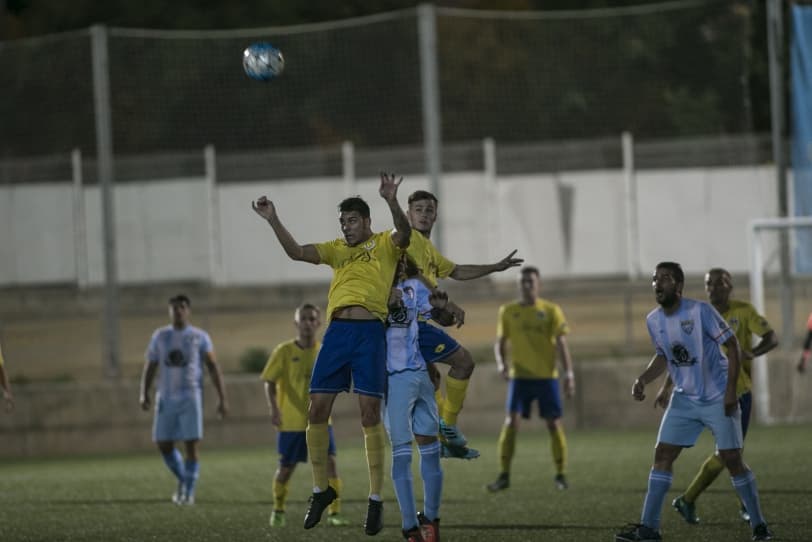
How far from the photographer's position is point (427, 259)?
10.9 meters

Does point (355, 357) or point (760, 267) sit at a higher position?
point (760, 267)

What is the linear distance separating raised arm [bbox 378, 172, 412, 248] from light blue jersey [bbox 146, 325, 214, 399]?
5832 mm

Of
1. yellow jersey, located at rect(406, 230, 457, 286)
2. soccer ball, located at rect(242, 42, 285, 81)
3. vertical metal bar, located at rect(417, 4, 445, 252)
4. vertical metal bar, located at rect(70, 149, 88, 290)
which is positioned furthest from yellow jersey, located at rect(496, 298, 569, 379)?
vertical metal bar, located at rect(70, 149, 88, 290)

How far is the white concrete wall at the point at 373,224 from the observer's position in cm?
2058

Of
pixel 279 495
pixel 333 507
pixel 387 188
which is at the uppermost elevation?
pixel 387 188

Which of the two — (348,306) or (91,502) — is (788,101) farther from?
(348,306)

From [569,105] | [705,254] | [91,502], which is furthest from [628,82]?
[91,502]

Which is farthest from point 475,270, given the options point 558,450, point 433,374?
point 558,450

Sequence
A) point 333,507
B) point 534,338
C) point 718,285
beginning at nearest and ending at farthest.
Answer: point 718,285
point 333,507
point 534,338

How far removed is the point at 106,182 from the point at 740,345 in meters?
10.3

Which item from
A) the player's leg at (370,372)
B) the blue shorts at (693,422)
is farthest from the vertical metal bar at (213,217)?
the blue shorts at (693,422)

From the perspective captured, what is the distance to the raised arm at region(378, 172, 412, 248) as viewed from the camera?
9461mm

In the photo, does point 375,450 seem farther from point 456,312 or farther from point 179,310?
point 179,310

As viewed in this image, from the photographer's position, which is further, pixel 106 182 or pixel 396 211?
pixel 106 182
